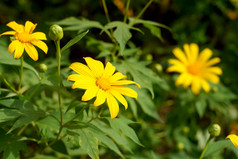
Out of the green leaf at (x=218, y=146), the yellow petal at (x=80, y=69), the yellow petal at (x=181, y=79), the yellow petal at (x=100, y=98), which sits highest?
the yellow petal at (x=181, y=79)

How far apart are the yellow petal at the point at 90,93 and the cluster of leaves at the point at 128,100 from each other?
85 millimetres

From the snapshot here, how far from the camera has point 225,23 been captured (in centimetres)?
364

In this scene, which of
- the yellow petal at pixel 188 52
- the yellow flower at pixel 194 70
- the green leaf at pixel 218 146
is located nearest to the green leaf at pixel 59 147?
the green leaf at pixel 218 146

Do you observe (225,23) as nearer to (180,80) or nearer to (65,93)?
(180,80)

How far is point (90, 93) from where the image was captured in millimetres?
1063

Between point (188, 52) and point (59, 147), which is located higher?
point (188, 52)

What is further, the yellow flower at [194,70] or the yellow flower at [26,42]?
the yellow flower at [194,70]

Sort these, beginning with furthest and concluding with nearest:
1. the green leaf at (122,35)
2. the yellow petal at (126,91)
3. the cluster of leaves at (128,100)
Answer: the green leaf at (122,35) < the cluster of leaves at (128,100) < the yellow petal at (126,91)

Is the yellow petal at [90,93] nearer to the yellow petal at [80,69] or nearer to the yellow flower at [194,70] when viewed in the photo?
the yellow petal at [80,69]

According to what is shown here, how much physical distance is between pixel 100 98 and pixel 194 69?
67.1 inches

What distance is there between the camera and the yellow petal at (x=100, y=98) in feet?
3.40

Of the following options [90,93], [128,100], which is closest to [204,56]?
[128,100]

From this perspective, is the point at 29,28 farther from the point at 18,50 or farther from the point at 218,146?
the point at 218,146

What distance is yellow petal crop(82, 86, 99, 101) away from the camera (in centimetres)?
103
